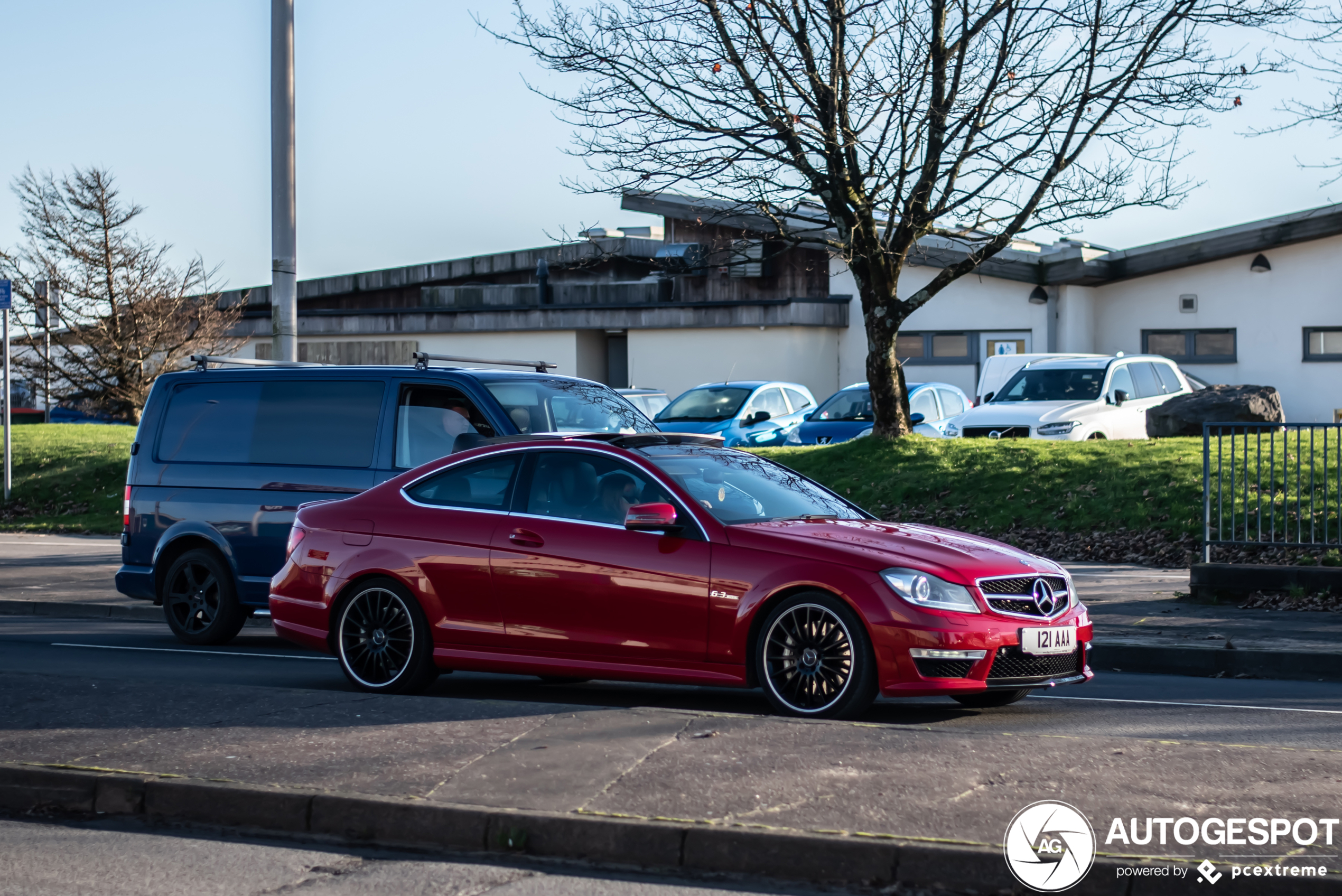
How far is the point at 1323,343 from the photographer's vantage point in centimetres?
3238

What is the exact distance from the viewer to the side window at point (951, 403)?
26000 mm

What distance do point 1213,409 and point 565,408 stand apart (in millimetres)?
12640

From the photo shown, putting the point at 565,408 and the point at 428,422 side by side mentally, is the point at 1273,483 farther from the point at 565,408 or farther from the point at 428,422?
the point at 428,422

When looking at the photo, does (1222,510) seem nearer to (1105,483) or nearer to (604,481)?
(1105,483)

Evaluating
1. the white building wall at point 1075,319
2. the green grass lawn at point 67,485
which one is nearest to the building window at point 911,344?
the white building wall at point 1075,319

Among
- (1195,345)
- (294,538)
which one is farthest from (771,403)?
(294,538)

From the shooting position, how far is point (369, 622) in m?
8.98

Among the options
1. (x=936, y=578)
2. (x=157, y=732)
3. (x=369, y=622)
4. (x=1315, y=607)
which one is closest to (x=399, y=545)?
(x=369, y=622)

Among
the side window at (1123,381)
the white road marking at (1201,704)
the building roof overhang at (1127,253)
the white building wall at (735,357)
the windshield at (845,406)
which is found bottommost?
the white road marking at (1201,704)

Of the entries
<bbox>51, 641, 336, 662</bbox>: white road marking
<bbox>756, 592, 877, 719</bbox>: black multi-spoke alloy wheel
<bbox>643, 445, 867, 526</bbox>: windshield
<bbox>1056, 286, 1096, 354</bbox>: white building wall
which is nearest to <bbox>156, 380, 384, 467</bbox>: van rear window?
<bbox>51, 641, 336, 662</bbox>: white road marking

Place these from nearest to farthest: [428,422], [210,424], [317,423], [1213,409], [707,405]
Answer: [428,422], [317,423], [210,424], [1213,409], [707,405]

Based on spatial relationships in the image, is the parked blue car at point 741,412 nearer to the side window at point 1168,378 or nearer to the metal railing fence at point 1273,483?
the side window at point 1168,378

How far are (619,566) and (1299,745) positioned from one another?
3641 millimetres

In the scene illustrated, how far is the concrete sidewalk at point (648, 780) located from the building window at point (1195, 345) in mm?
28204
